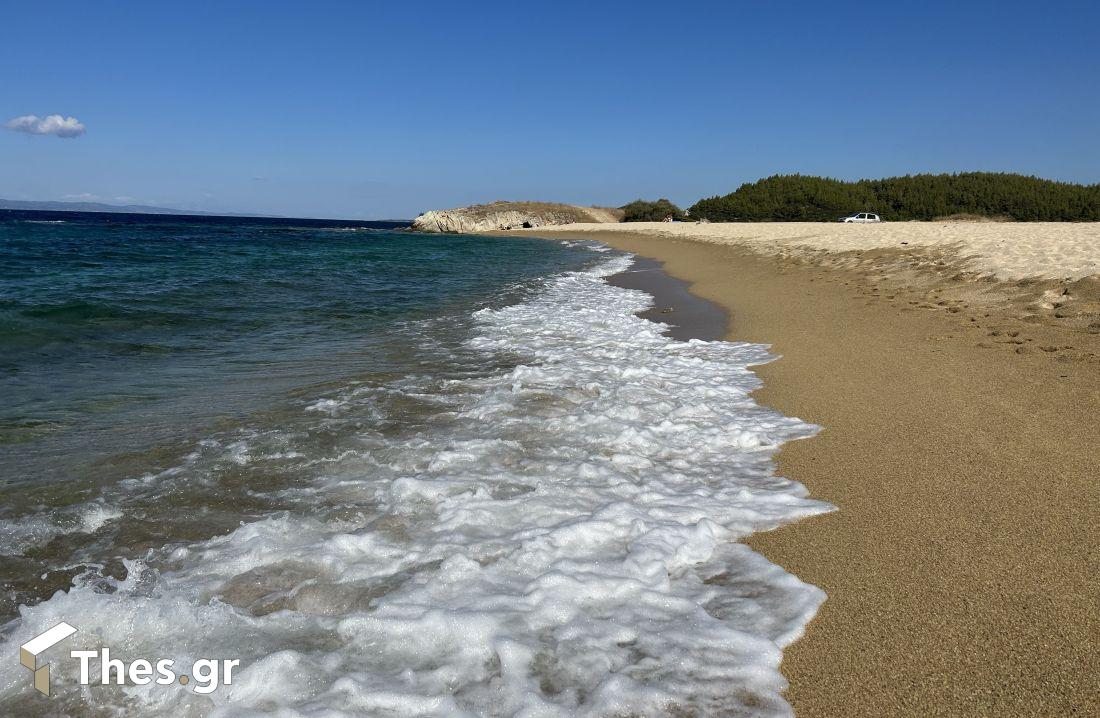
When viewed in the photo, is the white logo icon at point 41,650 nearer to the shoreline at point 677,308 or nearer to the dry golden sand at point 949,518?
the dry golden sand at point 949,518

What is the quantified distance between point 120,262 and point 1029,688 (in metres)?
21.8

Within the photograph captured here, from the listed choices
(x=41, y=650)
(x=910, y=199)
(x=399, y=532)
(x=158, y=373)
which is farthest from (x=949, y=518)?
(x=910, y=199)

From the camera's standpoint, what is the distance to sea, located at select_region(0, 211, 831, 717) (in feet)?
6.51

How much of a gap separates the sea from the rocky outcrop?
6827 centimetres

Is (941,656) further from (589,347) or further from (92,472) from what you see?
(589,347)

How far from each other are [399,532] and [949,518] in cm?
263

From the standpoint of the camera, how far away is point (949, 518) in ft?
9.39

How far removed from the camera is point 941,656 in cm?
197

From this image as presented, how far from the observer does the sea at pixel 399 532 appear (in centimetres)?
198

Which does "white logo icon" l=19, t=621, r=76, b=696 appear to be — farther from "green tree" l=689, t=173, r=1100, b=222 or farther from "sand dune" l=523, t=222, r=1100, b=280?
"green tree" l=689, t=173, r=1100, b=222

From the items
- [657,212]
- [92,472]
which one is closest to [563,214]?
[657,212]

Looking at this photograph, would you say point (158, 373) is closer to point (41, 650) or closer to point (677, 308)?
point (41, 650)

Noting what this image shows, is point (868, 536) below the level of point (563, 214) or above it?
below

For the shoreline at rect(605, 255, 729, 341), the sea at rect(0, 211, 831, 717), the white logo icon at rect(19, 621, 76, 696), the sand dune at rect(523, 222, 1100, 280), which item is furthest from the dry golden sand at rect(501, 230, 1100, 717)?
the sand dune at rect(523, 222, 1100, 280)
